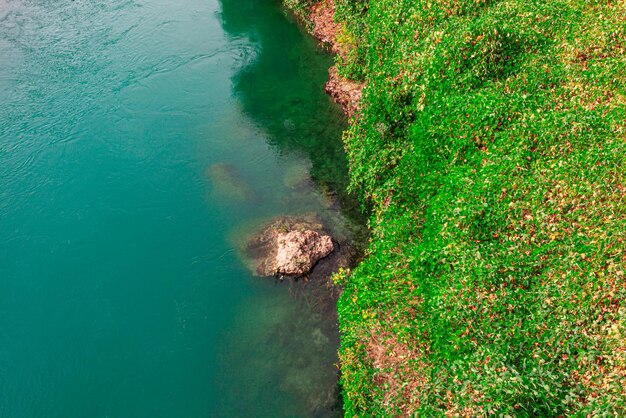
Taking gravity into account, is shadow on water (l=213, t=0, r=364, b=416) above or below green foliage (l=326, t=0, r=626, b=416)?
below

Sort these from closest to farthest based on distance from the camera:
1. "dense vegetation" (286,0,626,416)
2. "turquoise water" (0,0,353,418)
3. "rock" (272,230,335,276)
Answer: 1. "dense vegetation" (286,0,626,416)
2. "turquoise water" (0,0,353,418)
3. "rock" (272,230,335,276)

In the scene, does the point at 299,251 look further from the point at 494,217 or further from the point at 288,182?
the point at 494,217

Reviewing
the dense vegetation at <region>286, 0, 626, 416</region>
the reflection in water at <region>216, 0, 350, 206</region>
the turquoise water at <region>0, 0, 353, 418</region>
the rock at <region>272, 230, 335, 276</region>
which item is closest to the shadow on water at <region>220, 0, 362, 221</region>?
the reflection in water at <region>216, 0, 350, 206</region>

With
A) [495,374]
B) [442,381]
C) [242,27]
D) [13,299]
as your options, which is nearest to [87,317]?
[13,299]

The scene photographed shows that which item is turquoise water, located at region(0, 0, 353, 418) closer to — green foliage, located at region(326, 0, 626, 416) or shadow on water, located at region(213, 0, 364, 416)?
shadow on water, located at region(213, 0, 364, 416)

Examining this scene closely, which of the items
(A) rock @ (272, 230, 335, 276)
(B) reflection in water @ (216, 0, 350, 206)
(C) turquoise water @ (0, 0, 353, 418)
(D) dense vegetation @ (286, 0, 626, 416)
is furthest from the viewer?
(B) reflection in water @ (216, 0, 350, 206)

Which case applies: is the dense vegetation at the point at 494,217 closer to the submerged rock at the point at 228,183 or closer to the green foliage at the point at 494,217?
the green foliage at the point at 494,217

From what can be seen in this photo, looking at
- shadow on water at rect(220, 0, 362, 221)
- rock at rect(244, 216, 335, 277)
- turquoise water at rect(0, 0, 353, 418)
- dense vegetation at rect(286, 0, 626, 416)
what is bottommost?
turquoise water at rect(0, 0, 353, 418)
